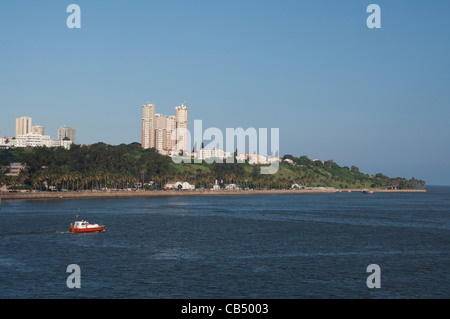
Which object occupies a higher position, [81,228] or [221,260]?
[81,228]

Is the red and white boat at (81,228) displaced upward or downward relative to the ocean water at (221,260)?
upward

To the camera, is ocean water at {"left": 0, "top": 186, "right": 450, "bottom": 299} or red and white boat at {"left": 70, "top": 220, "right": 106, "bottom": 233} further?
red and white boat at {"left": 70, "top": 220, "right": 106, "bottom": 233}

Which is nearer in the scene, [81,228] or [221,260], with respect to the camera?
[221,260]

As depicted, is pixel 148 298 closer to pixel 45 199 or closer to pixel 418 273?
pixel 418 273

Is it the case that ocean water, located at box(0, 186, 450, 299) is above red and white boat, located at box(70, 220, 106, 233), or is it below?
below

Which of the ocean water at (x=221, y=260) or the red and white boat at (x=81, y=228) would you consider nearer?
the ocean water at (x=221, y=260)
